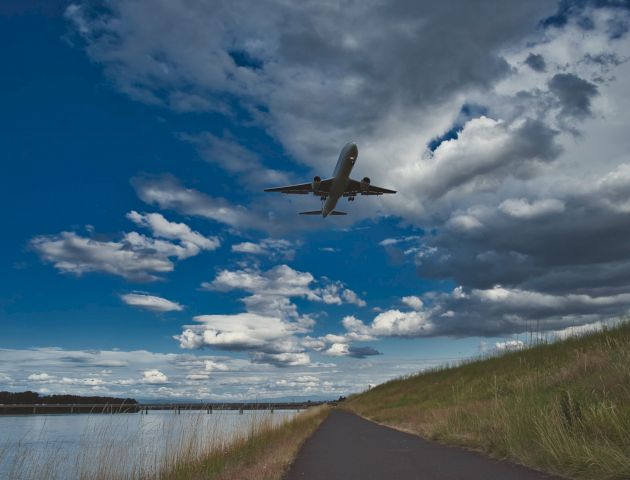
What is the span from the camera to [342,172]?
35.7 meters

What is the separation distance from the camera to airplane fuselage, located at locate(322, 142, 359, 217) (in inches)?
1345

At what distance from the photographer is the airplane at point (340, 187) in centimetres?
3481

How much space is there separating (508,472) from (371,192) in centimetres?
3634

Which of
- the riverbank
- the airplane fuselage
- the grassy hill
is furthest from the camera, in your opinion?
the airplane fuselage

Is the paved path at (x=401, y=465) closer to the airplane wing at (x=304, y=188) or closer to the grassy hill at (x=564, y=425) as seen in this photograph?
the grassy hill at (x=564, y=425)

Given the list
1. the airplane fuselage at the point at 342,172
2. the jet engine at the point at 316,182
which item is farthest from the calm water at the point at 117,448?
the jet engine at the point at 316,182

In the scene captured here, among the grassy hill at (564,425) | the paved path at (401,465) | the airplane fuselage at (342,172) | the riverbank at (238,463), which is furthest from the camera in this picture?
the airplane fuselage at (342,172)

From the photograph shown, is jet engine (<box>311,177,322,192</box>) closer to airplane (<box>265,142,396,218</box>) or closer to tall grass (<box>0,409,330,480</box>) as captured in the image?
airplane (<box>265,142,396,218</box>)

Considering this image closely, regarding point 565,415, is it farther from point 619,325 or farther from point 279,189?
point 279,189

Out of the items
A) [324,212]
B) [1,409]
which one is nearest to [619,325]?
[324,212]


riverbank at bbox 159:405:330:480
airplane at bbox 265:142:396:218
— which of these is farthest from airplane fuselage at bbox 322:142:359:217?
riverbank at bbox 159:405:330:480

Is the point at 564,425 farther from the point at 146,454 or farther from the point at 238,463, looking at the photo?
the point at 146,454

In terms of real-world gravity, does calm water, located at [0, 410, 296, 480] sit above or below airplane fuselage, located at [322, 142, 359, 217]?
below

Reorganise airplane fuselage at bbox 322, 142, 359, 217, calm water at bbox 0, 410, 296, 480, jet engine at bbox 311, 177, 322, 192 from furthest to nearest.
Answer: jet engine at bbox 311, 177, 322, 192
airplane fuselage at bbox 322, 142, 359, 217
calm water at bbox 0, 410, 296, 480
